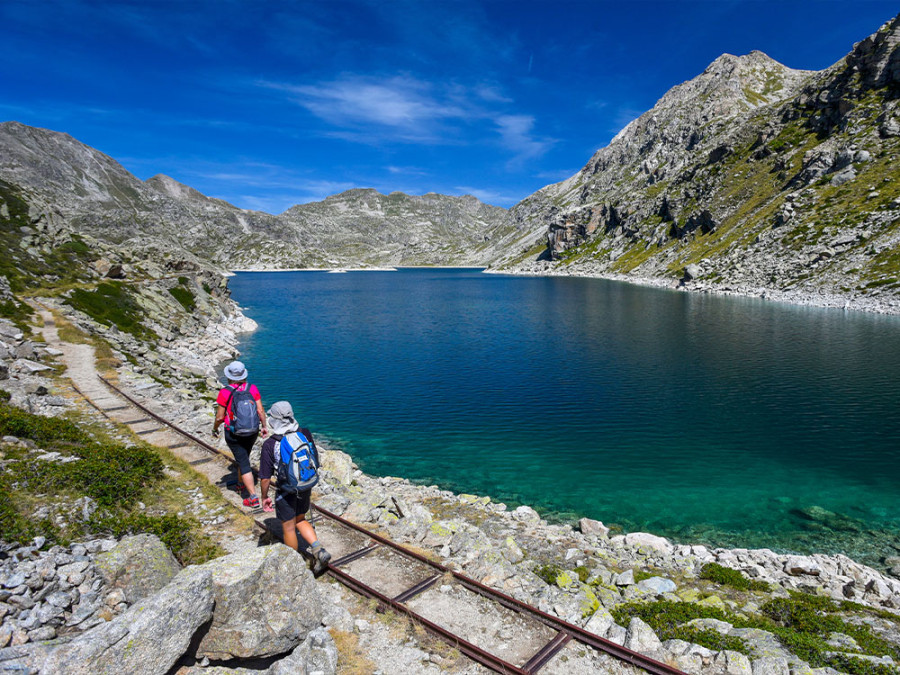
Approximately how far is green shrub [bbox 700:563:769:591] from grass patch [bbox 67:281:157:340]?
184 feet

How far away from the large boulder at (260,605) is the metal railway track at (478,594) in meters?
1.97

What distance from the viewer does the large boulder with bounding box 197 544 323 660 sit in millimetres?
8570

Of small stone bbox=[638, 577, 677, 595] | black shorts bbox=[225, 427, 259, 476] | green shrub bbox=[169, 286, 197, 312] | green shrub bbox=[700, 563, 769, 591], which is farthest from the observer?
green shrub bbox=[169, 286, 197, 312]

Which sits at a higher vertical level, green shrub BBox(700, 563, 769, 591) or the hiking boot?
the hiking boot

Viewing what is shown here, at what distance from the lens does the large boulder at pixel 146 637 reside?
22.3 ft

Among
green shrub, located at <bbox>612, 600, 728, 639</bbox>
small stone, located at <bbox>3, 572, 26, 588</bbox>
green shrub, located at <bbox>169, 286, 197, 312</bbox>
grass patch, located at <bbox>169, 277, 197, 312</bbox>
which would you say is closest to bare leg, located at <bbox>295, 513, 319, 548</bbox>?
small stone, located at <bbox>3, 572, 26, 588</bbox>

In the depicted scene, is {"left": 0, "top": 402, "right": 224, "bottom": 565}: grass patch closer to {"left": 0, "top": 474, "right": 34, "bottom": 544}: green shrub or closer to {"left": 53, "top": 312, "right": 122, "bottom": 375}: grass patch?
{"left": 0, "top": 474, "right": 34, "bottom": 544}: green shrub

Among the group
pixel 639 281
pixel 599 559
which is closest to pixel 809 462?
pixel 599 559

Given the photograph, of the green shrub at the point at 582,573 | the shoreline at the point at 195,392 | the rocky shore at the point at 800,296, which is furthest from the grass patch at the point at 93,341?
the rocky shore at the point at 800,296

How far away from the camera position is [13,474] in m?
12.8

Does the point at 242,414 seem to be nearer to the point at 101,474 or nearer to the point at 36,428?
the point at 101,474

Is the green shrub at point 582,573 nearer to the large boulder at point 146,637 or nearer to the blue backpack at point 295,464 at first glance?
the blue backpack at point 295,464

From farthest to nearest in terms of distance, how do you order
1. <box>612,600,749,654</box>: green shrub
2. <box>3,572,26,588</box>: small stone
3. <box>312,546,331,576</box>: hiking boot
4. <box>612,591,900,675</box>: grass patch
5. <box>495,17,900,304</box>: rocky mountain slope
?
<box>495,17,900,304</box>: rocky mountain slope < <box>312,546,331,576</box>: hiking boot < <box>612,600,749,654</box>: green shrub < <box>612,591,900,675</box>: grass patch < <box>3,572,26,588</box>: small stone

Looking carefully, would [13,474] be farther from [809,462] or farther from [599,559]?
[809,462]
